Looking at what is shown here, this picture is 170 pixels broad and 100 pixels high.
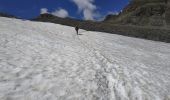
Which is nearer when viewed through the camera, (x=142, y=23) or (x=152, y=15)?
(x=142, y=23)

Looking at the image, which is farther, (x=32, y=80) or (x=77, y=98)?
(x=32, y=80)

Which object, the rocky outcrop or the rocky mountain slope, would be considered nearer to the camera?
the rocky mountain slope

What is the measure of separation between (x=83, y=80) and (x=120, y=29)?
3651 centimetres

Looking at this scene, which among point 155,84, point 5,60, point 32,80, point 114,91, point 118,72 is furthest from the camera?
point 118,72

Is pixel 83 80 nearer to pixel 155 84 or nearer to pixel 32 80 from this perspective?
pixel 32 80

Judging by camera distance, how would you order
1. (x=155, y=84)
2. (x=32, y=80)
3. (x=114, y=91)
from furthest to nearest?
(x=155, y=84) < (x=114, y=91) < (x=32, y=80)

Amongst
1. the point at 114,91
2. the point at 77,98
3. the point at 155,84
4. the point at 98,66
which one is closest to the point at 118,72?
the point at 98,66

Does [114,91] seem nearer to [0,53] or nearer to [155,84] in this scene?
[155,84]

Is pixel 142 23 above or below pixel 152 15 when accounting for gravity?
below

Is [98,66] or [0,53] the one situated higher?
[0,53]

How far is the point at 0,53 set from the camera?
8516 millimetres

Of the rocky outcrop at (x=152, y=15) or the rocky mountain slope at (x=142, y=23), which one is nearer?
the rocky mountain slope at (x=142, y=23)

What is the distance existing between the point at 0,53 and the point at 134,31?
34705 mm

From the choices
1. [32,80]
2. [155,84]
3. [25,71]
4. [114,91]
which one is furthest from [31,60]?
[155,84]
